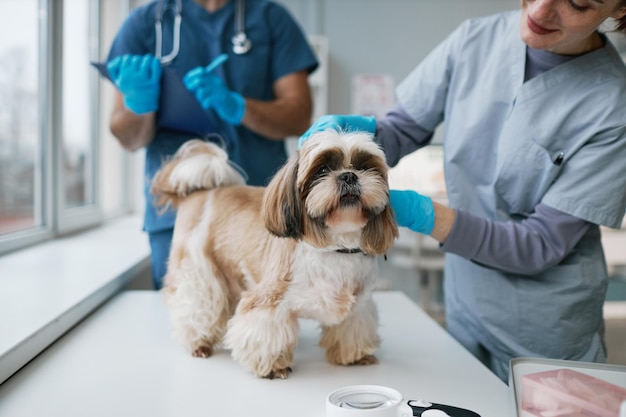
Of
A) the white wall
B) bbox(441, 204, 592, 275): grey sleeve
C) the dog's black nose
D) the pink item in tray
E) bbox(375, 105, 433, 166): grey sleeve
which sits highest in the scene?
the white wall

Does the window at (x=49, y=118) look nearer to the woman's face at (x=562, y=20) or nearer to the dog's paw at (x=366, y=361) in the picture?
the dog's paw at (x=366, y=361)

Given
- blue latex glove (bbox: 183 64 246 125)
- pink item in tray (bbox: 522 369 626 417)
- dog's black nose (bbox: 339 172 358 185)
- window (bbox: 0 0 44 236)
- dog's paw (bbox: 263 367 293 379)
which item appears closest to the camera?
pink item in tray (bbox: 522 369 626 417)

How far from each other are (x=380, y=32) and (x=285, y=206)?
349 cm

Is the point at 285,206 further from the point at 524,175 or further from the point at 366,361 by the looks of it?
the point at 524,175

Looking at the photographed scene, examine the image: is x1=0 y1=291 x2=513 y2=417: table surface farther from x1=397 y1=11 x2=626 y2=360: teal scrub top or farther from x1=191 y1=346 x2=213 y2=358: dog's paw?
x1=397 y1=11 x2=626 y2=360: teal scrub top

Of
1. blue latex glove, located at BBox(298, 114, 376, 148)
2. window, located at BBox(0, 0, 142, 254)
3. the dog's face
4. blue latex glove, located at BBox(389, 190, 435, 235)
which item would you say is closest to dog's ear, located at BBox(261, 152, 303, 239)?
the dog's face

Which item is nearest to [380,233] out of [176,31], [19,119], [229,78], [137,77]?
[137,77]

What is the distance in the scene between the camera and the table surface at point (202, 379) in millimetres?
969

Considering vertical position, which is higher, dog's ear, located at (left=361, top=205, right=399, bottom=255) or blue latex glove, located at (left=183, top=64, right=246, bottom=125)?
blue latex glove, located at (left=183, top=64, right=246, bottom=125)

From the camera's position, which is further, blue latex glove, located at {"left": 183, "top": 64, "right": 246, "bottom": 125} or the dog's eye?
blue latex glove, located at {"left": 183, "top": 64, "right": 246, "bottom": 125}

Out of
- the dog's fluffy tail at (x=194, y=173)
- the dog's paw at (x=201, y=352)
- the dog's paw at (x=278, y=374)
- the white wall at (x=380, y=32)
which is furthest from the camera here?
the white wall at (x=380, y=32)

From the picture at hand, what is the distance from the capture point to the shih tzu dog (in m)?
0.99

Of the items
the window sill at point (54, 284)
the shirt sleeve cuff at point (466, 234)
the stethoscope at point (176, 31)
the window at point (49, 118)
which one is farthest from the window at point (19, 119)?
the shirt sleeve cuff at point (466, 234)

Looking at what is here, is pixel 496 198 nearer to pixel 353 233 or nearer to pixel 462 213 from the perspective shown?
pixel 462 213
